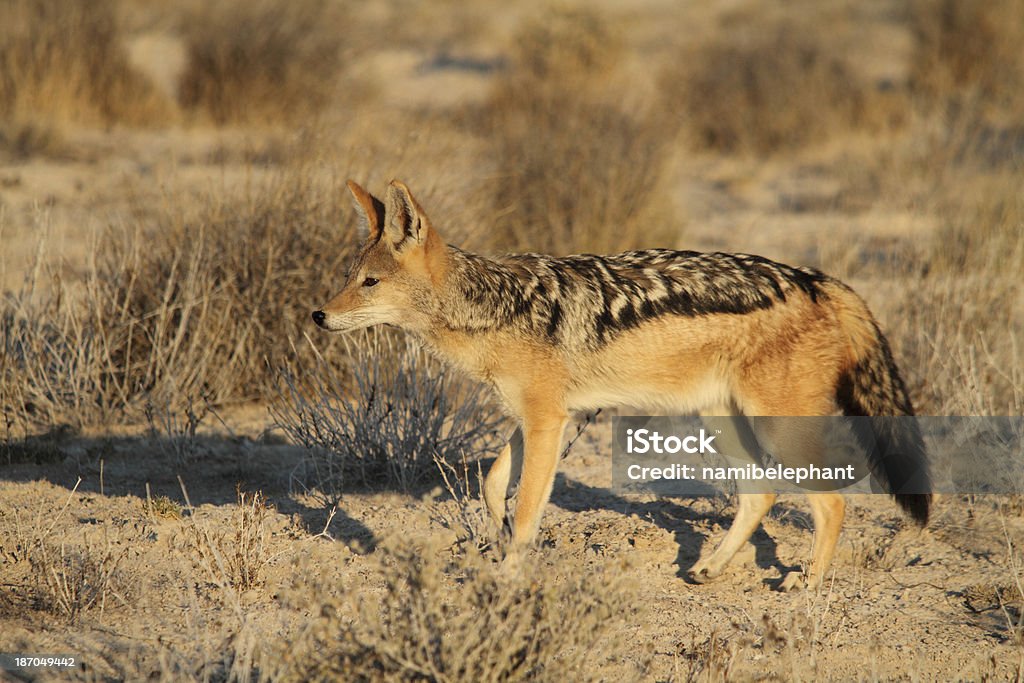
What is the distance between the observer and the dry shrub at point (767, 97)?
17.2m

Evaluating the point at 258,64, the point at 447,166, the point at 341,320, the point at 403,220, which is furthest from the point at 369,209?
the point at 258,64

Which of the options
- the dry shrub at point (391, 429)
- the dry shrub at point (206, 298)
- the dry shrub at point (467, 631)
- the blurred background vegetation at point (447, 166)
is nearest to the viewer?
the dry shrub at point (467, 631)

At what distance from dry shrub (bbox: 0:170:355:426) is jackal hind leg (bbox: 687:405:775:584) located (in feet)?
11.2

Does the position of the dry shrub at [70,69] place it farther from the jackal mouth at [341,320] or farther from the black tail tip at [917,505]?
the black tail tip at [917,505]

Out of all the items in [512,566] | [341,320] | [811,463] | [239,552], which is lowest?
[239,552]

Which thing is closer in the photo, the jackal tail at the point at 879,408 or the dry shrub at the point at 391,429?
the jackal tail at the point at 879,408

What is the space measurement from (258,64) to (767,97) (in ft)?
27.1

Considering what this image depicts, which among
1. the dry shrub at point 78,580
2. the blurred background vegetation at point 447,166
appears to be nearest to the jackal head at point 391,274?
the dry shrub at point 78,580

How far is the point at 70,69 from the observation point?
15391 mm

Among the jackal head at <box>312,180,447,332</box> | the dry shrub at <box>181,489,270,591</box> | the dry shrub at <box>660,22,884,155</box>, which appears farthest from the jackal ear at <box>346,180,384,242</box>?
the dry shrub at <box>660,22,884,155</box>

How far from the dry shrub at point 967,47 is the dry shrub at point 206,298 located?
13.8 meters

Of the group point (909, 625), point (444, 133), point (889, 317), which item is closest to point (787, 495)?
point (909, 625)

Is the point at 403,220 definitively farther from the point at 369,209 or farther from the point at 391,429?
the point at 391,429

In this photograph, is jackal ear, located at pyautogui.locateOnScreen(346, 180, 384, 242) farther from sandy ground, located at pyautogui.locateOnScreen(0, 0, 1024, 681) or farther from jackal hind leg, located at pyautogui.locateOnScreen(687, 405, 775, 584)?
jackal hind leg, located at pyautogui.locateOnScreen(687, 405, 775, 584)
